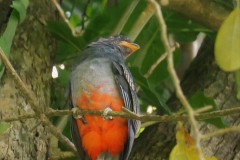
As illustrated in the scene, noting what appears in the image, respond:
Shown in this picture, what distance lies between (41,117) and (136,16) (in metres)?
1.47

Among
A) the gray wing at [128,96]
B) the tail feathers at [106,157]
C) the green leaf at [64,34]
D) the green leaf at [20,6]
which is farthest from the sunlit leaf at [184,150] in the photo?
the green leaf at [64,34]

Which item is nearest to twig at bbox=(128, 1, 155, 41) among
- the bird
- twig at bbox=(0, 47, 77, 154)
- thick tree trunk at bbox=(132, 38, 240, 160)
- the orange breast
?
the bird

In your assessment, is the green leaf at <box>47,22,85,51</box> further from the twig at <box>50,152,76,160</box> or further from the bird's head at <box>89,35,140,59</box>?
the twig at <box>50,152,76,160</box>

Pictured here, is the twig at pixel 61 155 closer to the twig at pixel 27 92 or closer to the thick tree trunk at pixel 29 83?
the thick tree trunk at pixel 29 83

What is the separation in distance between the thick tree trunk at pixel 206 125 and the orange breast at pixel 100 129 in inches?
15.5

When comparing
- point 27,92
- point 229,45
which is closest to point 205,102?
point 27,92

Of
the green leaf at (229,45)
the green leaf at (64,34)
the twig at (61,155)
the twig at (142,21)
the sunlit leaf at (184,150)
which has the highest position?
the green leaf at (64,34)

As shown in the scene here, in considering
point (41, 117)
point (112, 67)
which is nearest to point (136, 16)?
point (112, 67)

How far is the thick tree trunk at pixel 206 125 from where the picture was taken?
3.29 metres

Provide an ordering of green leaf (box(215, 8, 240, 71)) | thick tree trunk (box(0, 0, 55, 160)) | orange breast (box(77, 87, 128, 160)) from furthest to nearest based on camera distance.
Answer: thick tree trunk (box(0, 0, 55, 160)), orange breast (box(77, 87, 128, 160)), green leaf (box(215, 8, 240, 71))

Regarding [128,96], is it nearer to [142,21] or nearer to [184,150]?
[142,21]

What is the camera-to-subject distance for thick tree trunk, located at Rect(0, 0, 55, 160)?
300cm

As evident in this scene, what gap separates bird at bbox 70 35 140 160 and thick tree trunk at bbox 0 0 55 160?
0.24 metres

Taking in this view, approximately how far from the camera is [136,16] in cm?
376
